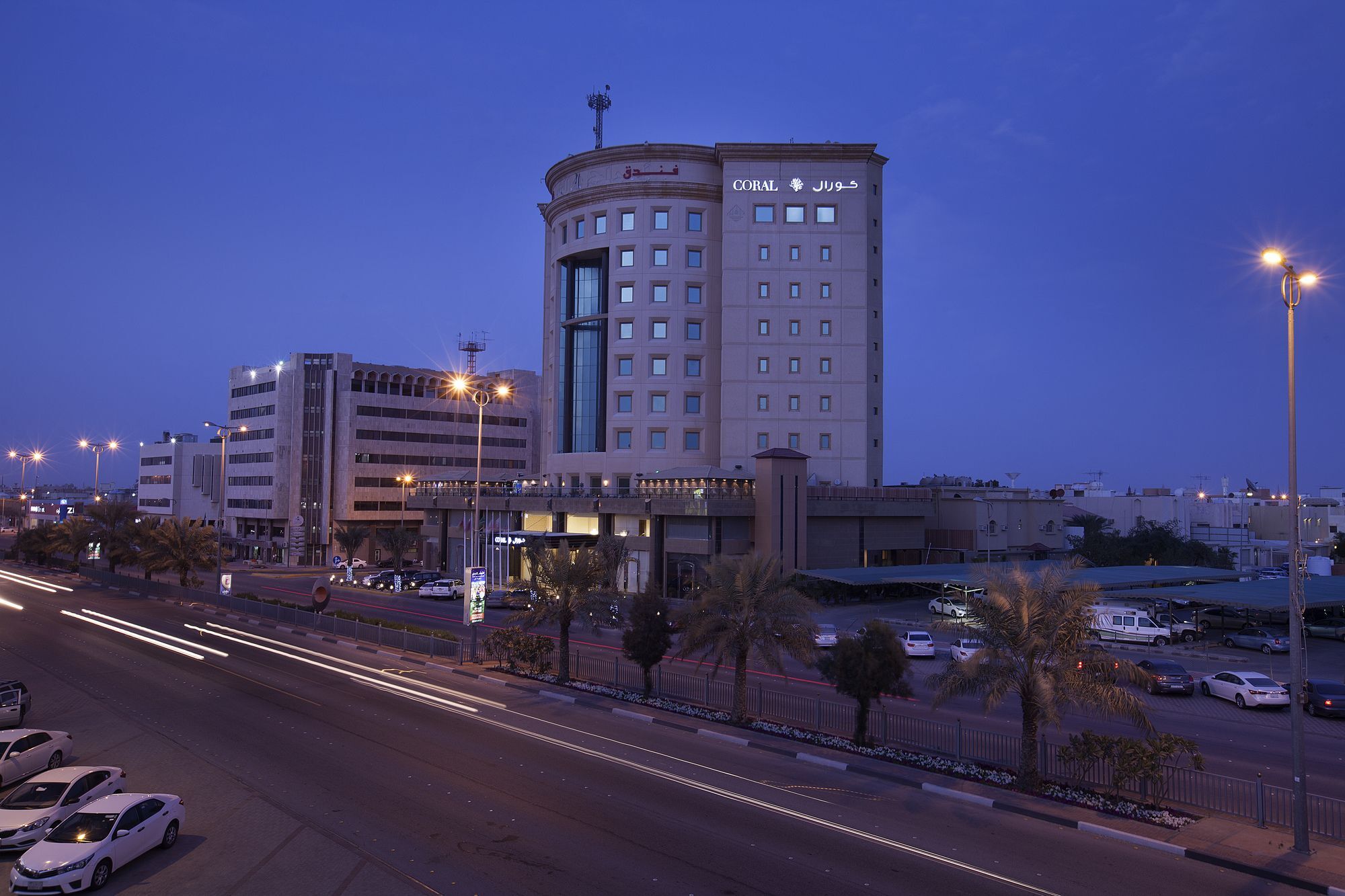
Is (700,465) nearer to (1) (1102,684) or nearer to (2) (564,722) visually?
(2) (564,722)

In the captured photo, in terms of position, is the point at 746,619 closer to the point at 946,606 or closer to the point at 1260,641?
the point at 1260,641

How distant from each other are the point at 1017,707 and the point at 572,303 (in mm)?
56396

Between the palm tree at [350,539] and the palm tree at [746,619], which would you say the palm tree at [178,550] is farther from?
the palm tree at [746,619]

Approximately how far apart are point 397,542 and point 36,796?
237 feet

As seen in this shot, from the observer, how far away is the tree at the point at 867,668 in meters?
21.0

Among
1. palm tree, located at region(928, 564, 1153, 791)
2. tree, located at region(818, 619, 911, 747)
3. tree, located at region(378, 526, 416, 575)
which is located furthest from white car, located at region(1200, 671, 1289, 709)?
tree, located at region(378, 526, 416, 575)

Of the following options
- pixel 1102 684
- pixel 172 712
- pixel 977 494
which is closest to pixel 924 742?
pixel 1102 684

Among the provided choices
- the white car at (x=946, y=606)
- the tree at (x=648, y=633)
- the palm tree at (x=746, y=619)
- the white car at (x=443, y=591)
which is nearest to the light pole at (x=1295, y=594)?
the palm tree at (x=746, y=619)

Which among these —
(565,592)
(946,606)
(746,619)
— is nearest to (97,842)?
(746,619)

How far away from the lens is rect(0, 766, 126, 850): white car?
1501 cm

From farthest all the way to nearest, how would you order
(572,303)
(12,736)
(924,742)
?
(572,303) → (924,742) → (12,736)

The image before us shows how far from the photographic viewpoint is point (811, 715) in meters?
24.5

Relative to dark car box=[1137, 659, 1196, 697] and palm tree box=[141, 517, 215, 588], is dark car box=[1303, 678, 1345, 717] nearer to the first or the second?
dark car box=[1137, 659, 1196, 697]

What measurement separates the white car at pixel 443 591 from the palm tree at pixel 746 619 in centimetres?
4191
